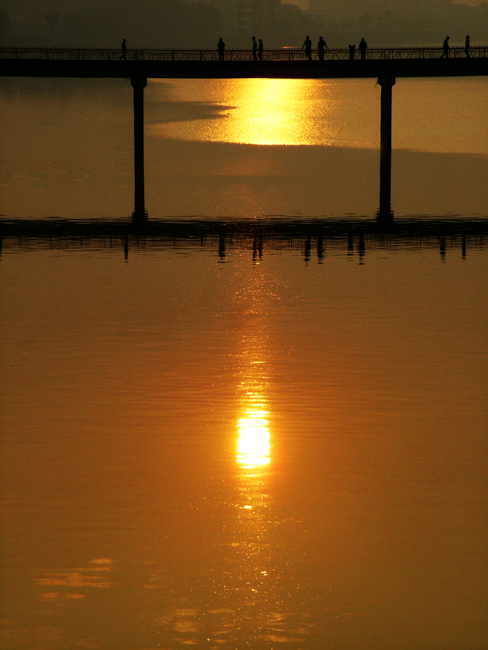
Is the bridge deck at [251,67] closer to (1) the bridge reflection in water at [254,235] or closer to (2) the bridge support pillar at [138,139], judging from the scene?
(2) the bridge support pillar at [138,139]

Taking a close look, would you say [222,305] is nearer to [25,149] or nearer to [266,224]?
[266,224]

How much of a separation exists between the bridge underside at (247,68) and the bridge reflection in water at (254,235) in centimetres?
1466

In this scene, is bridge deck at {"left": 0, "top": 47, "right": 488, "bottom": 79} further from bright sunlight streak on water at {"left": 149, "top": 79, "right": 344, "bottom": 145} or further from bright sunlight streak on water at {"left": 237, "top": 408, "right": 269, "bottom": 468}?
bright sunlight streak on water at {"left": 237, "top": 408, "right": 269, "bottom": 468}

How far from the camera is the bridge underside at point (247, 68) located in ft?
206

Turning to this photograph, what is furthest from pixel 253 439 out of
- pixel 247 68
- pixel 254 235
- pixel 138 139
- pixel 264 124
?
pixel 264 124

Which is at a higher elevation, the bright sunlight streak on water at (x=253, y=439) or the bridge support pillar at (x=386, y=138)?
the bridge support pillar at (x=386, y=138)

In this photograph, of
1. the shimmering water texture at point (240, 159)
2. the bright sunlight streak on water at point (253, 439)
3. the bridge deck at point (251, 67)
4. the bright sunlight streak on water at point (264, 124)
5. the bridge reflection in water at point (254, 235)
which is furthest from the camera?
the bright sunlight streak on water at point (264, 124)

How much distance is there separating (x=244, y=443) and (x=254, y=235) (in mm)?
26761

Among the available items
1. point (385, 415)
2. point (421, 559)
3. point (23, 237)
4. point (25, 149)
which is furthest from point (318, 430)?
point (25, 149)

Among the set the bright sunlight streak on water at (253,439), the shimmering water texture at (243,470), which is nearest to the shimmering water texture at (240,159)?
the shimmering water texture at (243,470)

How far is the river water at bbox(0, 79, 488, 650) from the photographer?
13.5m

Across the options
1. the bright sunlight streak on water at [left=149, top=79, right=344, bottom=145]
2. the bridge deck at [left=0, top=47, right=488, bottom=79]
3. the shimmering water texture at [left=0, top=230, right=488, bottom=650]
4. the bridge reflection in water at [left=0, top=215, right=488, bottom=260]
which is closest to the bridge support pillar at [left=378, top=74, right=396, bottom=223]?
the bridge deck at [left=0, top=47, right=488, bottom=79]

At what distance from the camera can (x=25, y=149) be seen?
90375 mm

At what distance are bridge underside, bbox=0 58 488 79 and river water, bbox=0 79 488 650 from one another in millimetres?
20634
